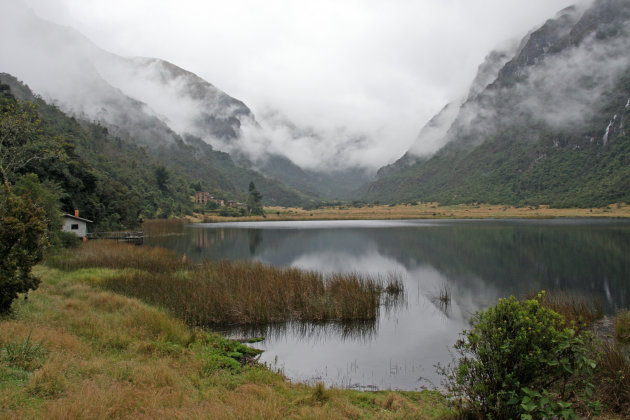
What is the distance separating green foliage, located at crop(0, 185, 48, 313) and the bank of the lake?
78cm

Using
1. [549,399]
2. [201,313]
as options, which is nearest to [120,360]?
[201,313]

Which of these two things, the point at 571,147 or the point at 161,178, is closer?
the point at 161,178

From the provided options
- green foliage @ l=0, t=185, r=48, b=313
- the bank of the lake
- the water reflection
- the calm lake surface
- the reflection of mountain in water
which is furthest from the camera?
the reflection of mountain in water

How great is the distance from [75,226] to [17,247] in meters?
35.6

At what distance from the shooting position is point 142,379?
671 cm

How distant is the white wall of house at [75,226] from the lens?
3888cm

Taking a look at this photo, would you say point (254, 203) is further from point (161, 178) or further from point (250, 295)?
point (250, 295)

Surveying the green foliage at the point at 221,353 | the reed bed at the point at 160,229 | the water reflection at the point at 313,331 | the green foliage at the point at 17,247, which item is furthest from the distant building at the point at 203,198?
the green foliage at the point at 221,353

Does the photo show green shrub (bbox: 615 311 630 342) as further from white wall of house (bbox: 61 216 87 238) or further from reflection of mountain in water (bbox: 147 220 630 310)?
white wall of house (bbox: 61 216 87 238)

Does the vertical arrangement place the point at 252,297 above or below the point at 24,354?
below

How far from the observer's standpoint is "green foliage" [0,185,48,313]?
913 cm

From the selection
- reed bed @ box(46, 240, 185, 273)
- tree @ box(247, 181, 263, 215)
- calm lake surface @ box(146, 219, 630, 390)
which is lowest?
calm lake surface @ box(146, 219, 630, 390)

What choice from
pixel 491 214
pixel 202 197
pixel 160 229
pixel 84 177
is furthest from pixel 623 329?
pixel 202 197

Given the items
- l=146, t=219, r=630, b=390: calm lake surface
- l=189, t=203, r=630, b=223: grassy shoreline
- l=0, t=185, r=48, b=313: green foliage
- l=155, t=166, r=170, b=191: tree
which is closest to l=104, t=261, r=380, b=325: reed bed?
l=146, t=219, r=630, b=390: calm lake surface
